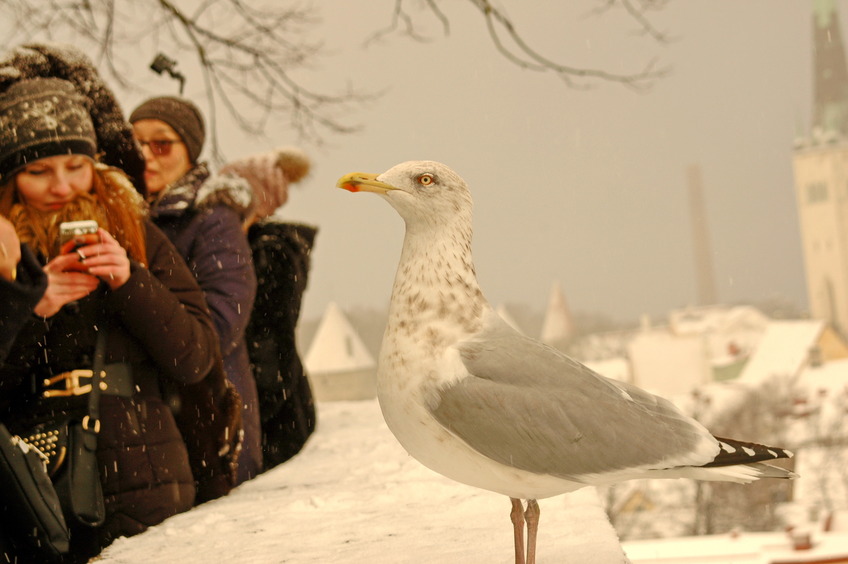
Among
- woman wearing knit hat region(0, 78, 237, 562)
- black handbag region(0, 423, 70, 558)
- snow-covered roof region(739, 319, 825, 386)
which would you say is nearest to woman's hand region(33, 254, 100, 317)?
woman wearing knit hat region(0, 78, 237, 562)

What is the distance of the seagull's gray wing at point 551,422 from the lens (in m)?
0.94

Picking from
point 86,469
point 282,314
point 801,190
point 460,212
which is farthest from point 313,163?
point 801,190

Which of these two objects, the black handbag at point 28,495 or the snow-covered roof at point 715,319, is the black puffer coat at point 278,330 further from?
the snow-covered roof at point 715,319

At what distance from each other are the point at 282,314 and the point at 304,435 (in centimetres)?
35

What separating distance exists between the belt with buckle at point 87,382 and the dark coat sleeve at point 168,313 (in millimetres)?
60

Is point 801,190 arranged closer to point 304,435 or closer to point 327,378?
point 327,378

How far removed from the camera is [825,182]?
4.39 m

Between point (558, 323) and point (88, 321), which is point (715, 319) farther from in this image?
point (88, 321)

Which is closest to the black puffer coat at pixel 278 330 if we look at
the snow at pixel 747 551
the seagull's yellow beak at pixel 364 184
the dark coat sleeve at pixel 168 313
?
the dark coat sleeve at pixel 168 313

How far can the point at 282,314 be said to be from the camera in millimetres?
2068

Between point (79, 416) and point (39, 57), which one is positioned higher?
point (39, 57)

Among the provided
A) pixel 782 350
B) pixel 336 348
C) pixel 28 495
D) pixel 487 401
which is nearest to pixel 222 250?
pixel 28 495

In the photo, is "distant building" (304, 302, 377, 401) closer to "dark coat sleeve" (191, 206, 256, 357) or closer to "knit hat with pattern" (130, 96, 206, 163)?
"dark coat sleeve" (191, 206, 256, 357)

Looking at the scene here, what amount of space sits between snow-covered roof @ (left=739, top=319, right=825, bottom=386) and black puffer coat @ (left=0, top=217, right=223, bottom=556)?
338 centimetres
